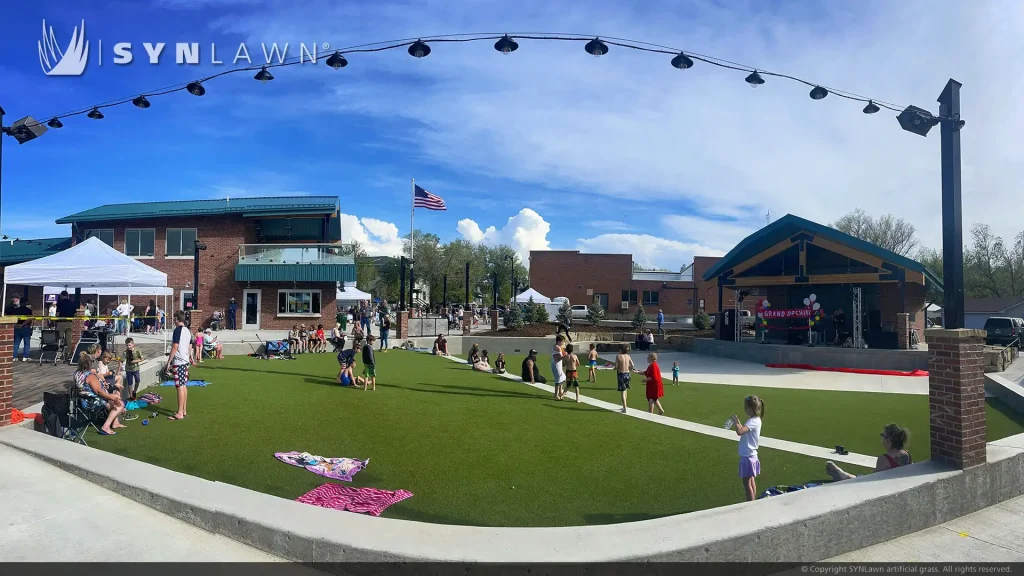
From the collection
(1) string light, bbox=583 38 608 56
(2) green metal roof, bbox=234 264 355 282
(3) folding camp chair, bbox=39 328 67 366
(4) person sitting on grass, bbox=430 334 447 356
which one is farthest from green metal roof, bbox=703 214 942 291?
(3) folding camp chair, bbox=39 328 67 366

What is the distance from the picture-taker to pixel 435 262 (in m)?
66.1

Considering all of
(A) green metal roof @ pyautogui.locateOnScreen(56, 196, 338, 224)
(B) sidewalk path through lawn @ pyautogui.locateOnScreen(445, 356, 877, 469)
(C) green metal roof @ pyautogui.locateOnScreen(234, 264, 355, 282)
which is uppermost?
(A) green metal roof @ pyautogui.locateOnScreen(56, 196, 338, 224)

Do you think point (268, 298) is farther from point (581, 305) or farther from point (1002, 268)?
point (1002, 268)

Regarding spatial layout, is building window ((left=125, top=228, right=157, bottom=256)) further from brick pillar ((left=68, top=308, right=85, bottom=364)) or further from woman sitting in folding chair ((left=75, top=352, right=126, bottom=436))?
woman sitting in folding chair ((left=75, top=352, right=126, bottom=436))

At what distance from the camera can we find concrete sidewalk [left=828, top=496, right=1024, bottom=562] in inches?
203

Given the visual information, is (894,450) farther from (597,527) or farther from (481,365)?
(481,365)

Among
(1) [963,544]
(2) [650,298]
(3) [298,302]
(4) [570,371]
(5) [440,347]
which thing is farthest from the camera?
(2) [650,298]

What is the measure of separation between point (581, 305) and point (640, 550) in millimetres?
55141

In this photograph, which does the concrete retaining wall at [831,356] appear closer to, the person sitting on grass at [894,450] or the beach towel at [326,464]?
the person sitting on grass at [894,450]

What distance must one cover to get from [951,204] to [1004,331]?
28.7 m

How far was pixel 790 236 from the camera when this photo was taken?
82.4 ft

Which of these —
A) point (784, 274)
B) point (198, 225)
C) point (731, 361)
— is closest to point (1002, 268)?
point (784, 274)

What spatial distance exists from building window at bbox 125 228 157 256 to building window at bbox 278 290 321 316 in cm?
790

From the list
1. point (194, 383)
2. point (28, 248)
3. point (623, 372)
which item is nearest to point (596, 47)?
point (623, 372)
